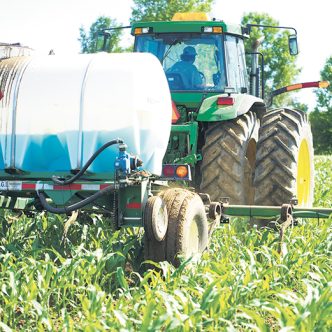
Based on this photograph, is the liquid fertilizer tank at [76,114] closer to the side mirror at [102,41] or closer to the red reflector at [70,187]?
the red reflector at [70,187]

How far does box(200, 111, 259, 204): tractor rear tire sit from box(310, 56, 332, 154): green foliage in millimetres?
56369

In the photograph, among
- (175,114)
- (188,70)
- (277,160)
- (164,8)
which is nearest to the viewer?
(175,114)

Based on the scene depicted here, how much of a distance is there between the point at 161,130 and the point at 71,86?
2.74ft

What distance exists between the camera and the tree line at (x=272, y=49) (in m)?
52.0

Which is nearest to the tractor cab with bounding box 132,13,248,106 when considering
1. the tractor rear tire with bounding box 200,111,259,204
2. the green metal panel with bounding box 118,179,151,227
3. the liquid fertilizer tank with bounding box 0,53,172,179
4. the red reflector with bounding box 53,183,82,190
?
the tractor rear tire with bounding box 200,111,259,204

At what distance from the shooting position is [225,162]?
7.61 meters

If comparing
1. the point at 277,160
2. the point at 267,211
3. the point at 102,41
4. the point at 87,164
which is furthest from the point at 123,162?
the point at 102,41

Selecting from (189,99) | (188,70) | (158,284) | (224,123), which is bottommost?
(158,284)

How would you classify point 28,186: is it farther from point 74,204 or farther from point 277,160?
point 277,160

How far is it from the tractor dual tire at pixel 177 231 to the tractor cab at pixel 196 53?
2.21 m

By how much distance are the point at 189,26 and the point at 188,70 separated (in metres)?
0.52

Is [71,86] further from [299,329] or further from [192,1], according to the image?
[192,1]

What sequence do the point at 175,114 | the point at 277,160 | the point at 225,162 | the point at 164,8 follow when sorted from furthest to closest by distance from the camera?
the point at 164,8 < the point at 277,160 < the point at 175,114 < the point at 225,162

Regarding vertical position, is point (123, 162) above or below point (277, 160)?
above
